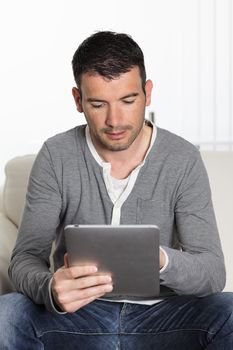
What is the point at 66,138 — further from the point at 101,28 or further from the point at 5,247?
the point at 101,28

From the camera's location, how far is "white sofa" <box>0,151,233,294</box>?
207 cm

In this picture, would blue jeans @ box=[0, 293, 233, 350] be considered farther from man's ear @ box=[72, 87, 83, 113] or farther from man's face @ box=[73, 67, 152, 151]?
man's ear @ box=[72, 87, 83, 113]

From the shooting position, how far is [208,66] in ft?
12.1

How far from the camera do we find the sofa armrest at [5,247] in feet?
6.22

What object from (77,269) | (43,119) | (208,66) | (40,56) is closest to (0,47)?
(40,56)

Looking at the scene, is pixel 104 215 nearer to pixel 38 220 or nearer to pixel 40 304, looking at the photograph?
pixel 38 220

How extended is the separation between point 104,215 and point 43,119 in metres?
2.01

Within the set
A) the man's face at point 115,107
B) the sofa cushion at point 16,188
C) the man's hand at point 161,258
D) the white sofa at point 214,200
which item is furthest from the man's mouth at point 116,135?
the sofa cushion at point 16,188

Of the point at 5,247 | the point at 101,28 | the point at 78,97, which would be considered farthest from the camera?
the point at 101,28

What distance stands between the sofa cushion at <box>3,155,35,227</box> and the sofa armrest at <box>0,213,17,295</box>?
3cm

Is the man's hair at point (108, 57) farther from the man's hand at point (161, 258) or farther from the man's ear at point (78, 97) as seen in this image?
the man's hand at point (161, 258)

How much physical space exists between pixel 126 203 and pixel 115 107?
254mm

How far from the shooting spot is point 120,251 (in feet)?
4.59

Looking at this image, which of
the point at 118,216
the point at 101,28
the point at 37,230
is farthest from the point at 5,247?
the point at 101,28
